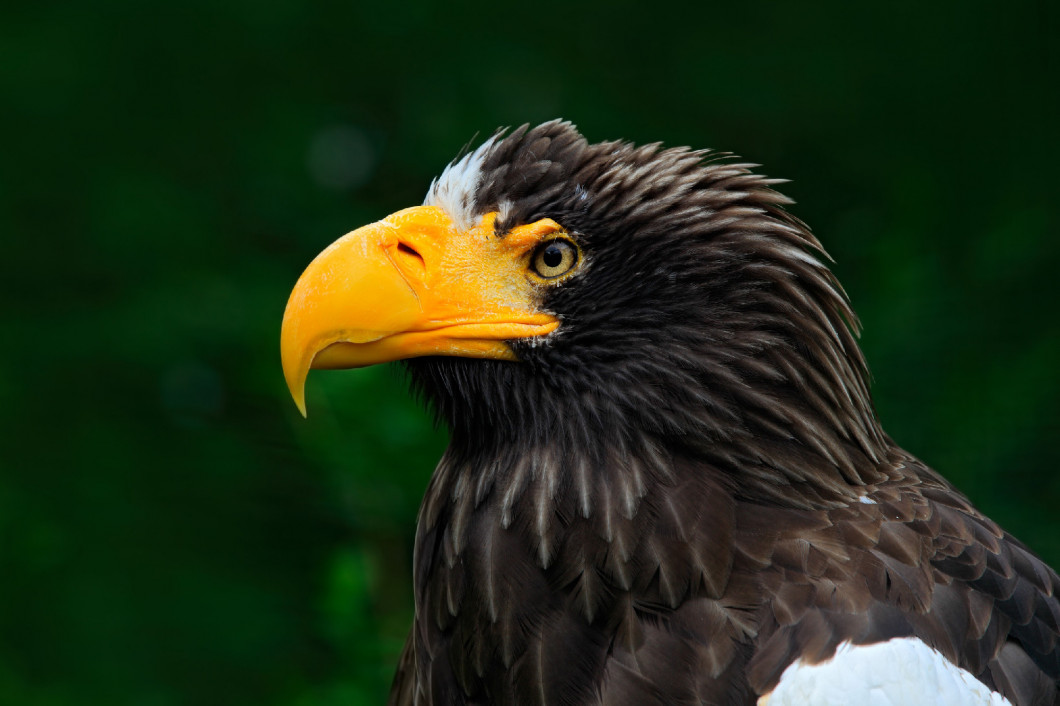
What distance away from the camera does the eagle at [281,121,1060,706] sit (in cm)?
194

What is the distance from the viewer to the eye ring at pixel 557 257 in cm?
212

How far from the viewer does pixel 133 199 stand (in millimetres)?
4426

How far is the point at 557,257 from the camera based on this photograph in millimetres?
2125

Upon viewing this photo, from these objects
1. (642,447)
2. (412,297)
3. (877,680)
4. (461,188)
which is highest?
(461,188)

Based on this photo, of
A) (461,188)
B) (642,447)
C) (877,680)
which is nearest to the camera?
(877,680)

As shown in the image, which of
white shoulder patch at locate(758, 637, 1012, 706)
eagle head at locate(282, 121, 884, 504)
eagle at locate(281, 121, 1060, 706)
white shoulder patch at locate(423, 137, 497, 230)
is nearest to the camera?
white shoulder patch at locate(758, 637, 1012, 706)

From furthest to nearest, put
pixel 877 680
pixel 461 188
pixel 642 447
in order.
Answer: pixel 461 188 → pixel 642 447 → pixel 877 680

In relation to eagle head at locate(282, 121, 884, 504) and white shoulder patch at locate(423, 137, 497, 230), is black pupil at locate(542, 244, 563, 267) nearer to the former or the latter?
eagle head at locate(282, 121, 884, 504)

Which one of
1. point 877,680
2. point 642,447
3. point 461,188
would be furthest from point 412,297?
point 877,680

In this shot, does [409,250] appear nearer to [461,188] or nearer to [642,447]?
[461,188]

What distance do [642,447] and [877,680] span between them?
0.55 metres

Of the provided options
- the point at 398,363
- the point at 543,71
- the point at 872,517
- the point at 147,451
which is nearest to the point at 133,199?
the point at 147,451

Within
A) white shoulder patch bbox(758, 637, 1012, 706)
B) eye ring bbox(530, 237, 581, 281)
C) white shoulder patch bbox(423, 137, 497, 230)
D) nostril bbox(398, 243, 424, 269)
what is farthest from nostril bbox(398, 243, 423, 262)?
white shoulder patch bbox(758, 637, 1012, 706)

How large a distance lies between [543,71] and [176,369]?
1.70 m
